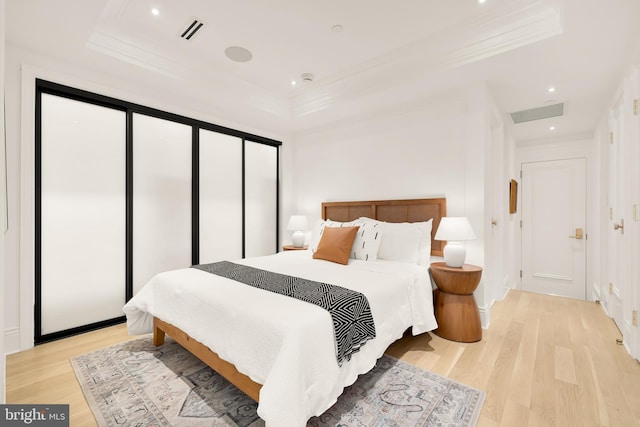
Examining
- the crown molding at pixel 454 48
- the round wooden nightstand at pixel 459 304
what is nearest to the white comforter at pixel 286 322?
the round wooden nightstand at pixel 459 304

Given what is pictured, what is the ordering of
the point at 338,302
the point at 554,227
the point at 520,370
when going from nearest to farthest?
the point at 338,302 < the point at 520,370 < the point at 554,227

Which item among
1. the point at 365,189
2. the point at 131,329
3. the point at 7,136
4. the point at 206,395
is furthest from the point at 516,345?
the point at 7,136

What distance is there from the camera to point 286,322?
1471mm

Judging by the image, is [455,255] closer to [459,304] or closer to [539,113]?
[459,304]

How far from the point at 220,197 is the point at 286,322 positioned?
2.84 metres

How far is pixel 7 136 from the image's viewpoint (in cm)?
237

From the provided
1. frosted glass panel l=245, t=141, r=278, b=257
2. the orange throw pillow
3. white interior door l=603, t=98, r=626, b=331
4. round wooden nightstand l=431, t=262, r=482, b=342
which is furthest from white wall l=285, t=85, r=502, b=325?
white interior door l=603, t=98, r=626, b=331

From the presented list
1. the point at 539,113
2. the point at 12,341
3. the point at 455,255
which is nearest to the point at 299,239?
the point at 455,255

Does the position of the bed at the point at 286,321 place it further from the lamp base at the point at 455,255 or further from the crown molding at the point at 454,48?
the crown molding at the point at 454,48

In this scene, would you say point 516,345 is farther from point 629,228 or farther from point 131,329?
point 131,329

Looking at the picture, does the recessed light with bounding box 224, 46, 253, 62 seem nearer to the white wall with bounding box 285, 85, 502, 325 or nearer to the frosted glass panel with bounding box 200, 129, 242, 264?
the frosted glass panel with bounding box 200, 129, 242, 264

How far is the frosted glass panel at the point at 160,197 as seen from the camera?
3.19 metres

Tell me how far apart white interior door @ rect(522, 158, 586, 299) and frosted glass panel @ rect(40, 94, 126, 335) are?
5593mm

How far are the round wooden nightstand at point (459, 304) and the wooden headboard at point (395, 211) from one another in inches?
22.1
